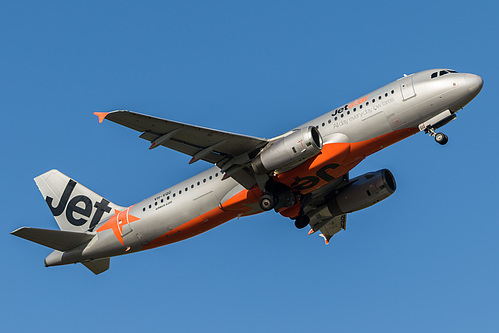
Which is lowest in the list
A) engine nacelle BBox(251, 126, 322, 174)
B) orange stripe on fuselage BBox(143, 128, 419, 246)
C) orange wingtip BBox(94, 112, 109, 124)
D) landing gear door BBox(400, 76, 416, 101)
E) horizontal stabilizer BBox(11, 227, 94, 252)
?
orange stripe on fuselage BBox(143, 128, 419, 246)

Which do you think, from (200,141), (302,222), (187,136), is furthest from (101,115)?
(302,222)

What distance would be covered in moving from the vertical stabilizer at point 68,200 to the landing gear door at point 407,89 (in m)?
19.2

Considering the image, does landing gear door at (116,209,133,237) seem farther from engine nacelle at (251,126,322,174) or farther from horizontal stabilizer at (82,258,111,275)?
engine nacelle at (251,126,322,174)

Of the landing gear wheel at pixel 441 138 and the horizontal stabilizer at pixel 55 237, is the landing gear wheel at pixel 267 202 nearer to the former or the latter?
the landing gear wheel at pixel 441 138

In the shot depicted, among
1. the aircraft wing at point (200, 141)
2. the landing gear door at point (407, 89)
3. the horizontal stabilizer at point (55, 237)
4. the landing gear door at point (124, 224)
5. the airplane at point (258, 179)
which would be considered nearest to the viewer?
the aircraft wing at point (200, 141)

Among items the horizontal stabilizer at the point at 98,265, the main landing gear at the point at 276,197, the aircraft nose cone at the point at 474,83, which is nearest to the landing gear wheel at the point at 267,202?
the main landing gear at the point at 276,197

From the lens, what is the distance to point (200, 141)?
1375 inches

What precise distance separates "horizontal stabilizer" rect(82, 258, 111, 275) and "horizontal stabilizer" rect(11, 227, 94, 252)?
2040mm

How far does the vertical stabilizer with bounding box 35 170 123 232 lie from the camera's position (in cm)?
4275

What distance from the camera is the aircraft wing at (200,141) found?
107 feet

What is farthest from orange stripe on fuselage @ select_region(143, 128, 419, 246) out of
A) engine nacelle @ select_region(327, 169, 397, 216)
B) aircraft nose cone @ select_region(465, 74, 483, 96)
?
aircraft nose cone @ select_region(465, 74, 483, 96)

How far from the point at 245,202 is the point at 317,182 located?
13.2ft

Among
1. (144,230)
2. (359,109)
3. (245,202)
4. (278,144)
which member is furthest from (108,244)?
(359,109)

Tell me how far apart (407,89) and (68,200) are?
22.0 meters
